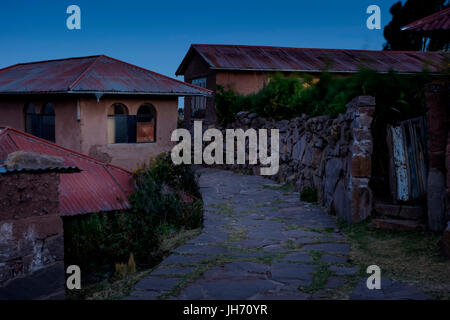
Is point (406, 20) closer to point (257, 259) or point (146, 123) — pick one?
point (146, 123)

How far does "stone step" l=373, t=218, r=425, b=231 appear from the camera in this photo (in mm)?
6172

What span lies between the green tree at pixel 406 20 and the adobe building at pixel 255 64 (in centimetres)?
797

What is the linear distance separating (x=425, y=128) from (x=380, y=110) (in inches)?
35.9

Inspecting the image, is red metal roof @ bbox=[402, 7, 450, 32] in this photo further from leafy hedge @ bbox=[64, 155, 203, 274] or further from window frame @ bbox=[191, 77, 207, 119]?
window frame @ bbox=[191, 77, 207, 119]

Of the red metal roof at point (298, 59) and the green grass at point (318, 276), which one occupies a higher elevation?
the red metal roof at point (298, 59)

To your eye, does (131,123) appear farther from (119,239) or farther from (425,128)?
(425,128)

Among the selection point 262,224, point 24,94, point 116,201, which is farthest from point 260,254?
point 24,94

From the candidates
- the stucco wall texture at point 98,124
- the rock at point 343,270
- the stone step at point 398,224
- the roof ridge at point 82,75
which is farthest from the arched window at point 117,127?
the rock at point 343,270

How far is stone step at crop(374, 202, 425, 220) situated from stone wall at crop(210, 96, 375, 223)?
0.17 metres

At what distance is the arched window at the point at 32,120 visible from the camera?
13.6 metres

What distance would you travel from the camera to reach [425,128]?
21.8 ft

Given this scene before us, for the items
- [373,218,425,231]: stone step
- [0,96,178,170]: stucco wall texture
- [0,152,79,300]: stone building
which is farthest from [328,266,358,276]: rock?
[0,96,178,170]: stucco wall texture

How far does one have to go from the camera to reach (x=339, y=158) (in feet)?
26.6

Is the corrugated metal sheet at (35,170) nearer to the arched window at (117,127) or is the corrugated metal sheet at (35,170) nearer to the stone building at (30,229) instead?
the stone building at (30,229)
